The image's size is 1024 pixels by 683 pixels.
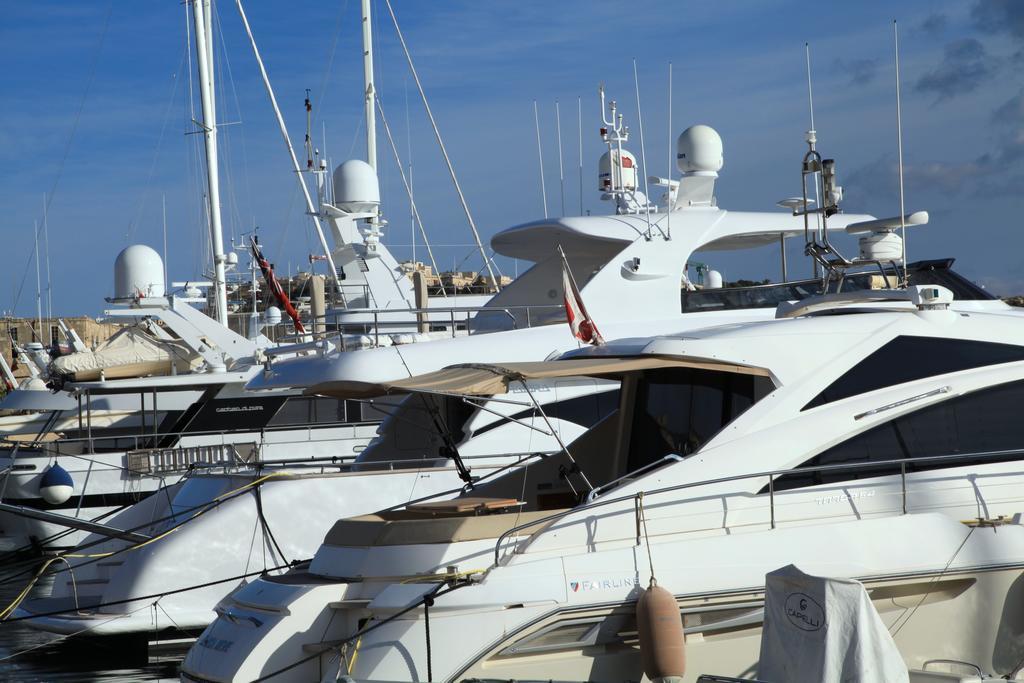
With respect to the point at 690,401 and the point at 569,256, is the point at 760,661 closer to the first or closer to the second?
the point at 690,401

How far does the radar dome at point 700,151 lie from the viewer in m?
16.8

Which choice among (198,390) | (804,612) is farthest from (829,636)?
(198,390)

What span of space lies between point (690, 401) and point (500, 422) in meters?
4.87

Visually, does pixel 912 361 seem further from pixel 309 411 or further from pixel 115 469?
pixel 115 469

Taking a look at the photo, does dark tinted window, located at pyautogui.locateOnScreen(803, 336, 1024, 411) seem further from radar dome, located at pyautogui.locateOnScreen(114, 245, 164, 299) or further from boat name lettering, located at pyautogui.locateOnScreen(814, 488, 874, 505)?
radar dome, located at pyautogui.locateOnScreen(114, 245, 164, 299)

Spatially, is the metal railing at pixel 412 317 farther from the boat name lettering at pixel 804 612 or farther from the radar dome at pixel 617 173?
the boat name lettering at pixel 804 612

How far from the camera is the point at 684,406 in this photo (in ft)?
27.0

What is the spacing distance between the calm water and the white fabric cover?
6136 mm

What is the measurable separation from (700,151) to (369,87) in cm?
901

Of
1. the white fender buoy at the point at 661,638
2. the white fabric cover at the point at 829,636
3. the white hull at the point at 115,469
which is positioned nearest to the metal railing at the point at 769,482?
the white fender buoy at the point at 661,638

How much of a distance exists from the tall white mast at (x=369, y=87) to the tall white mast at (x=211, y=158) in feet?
9.70

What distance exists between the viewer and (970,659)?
7125 millimetres

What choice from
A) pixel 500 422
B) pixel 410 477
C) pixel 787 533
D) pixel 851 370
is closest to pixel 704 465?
pixel 787 533

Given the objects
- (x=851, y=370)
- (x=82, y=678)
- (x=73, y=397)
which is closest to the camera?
(x=851, y=370)
